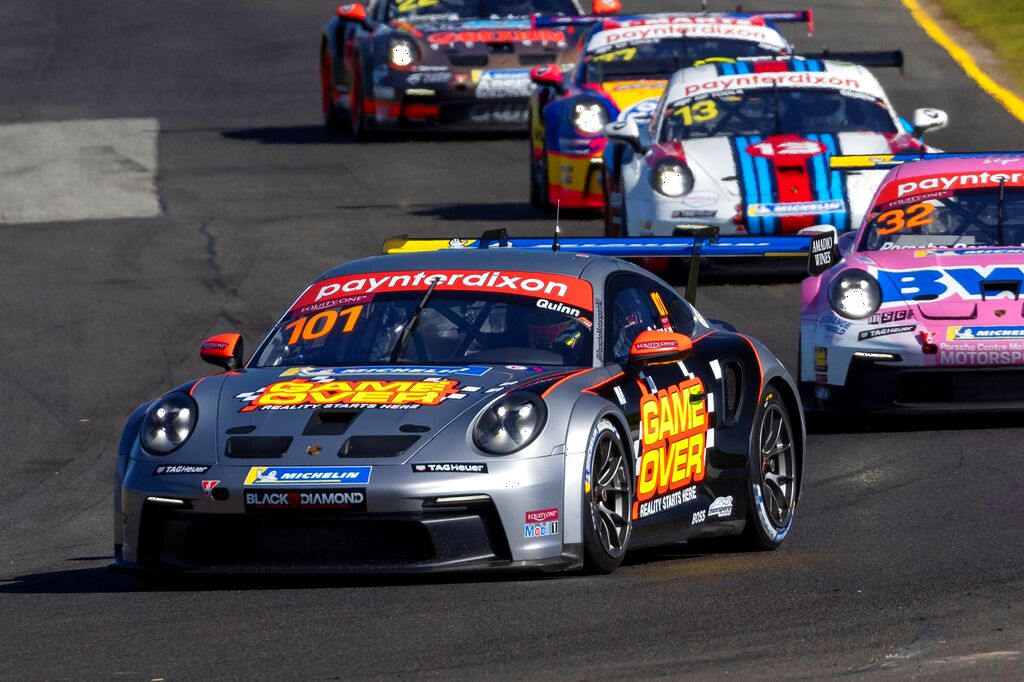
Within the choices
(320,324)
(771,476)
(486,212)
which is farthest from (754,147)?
(320,324)

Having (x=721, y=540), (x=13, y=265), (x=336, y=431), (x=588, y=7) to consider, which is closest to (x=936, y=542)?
(x=721, y=540)

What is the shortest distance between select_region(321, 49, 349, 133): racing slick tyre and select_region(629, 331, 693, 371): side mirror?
15.6 meters

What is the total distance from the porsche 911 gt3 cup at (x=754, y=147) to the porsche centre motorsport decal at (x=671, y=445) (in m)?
6.87

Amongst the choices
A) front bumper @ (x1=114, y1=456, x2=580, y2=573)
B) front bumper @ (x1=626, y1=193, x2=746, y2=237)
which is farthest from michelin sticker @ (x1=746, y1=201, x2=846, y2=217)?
front bumper @ (x1=114, y1=456, x2=580, y2=573)

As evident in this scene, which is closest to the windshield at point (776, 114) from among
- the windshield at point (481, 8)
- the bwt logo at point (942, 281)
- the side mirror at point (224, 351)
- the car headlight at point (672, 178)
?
the car headlight at point (672, 178)

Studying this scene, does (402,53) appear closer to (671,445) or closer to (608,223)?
(608,223)

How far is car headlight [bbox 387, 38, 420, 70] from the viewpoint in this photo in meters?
20.9

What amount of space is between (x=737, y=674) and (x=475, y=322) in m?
2.53

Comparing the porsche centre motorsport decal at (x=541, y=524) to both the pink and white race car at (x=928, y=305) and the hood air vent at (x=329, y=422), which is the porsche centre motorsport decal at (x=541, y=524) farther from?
the pink and white race car at (x=928, y=305)

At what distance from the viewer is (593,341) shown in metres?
7.89

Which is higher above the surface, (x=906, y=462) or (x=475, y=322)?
(x=475, y=322)

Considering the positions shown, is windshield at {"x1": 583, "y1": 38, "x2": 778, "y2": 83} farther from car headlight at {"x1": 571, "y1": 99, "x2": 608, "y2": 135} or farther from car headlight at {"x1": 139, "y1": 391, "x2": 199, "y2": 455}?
car headlight at {"x1": 139, "y1": 391, "x2": 199, "y2": 455}

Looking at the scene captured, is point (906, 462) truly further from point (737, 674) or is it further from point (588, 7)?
point (588, 7)

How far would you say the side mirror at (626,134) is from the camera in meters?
15.7
